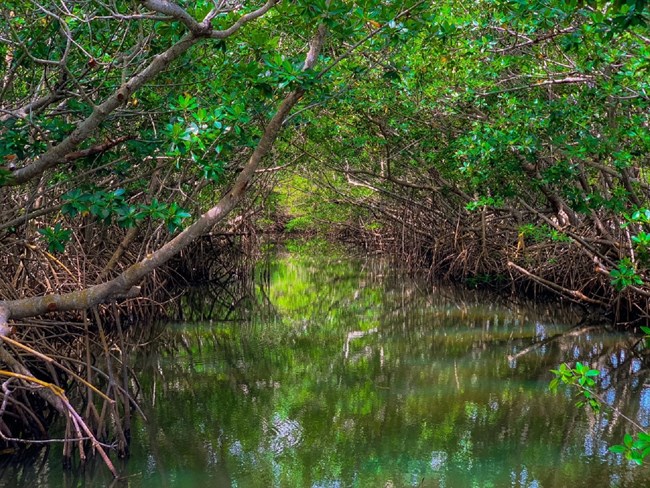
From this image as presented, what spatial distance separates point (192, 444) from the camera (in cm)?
440

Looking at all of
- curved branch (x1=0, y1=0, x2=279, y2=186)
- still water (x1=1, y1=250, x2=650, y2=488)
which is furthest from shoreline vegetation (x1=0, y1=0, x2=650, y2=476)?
still water (x1=1, y1=250, x2=650, y2=488)

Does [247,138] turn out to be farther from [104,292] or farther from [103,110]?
[104,292]

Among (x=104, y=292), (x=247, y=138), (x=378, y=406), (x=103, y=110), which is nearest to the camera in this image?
(x=103, y=110)

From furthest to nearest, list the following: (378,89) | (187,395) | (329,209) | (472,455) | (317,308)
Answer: (329,209)
(317,308)
(378,89)
(187,395)
(472,455)

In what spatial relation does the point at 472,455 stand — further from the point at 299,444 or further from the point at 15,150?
the point at 15,150

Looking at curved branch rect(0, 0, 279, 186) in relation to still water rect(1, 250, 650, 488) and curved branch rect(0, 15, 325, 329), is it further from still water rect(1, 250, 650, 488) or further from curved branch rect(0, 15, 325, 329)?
still water rect(1, 250, 650, 488)

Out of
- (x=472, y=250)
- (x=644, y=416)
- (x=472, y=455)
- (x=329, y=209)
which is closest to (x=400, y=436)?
(x=472, y=455)

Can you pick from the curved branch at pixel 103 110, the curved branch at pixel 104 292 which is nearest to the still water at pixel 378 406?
the curved branch at pixel 104 292

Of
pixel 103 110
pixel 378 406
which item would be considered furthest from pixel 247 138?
pixel 378 406

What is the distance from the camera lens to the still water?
13.0 feet

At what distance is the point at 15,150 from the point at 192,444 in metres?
2.09

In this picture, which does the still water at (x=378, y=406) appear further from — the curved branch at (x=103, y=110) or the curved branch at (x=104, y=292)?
the curved branch at (x=103, y=110)

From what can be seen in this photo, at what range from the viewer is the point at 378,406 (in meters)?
5.19

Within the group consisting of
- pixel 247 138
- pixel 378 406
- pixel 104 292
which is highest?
pixel 247 138
